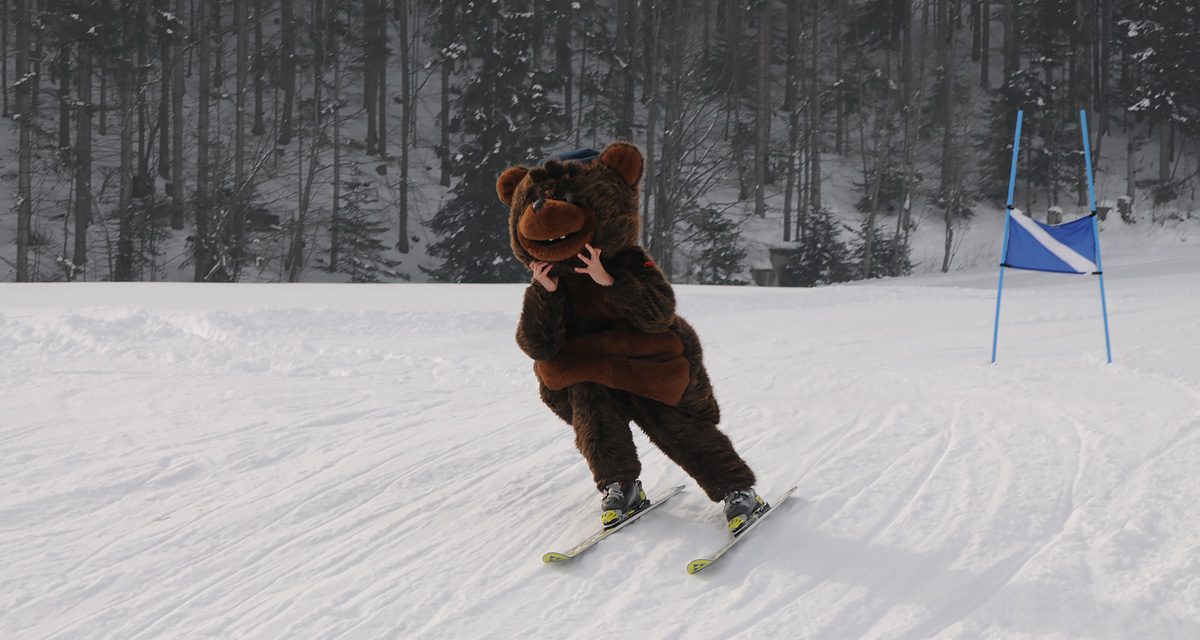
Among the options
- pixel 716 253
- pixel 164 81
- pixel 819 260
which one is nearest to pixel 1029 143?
pixel 819 260

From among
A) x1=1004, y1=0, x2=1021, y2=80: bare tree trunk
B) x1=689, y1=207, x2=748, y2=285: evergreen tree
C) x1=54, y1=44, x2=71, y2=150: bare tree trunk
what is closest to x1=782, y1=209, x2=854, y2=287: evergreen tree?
x1=689, y1=207, x2=748, y2=285: evergreen tree

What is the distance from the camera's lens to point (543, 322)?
13.1 feet

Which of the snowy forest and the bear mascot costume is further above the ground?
the snowy forest

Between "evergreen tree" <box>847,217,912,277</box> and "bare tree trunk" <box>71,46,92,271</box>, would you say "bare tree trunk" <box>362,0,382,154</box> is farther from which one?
"evergreen tree" <box>847,217,912,277</box>

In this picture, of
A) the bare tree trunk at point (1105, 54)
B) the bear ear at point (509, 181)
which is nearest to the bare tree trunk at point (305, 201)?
the bear ear at point (509, 181)

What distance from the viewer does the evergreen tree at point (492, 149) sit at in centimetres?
2648

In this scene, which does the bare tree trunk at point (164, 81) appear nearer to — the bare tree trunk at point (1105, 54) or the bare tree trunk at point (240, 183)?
the bare tree trunk at point (240, 183)

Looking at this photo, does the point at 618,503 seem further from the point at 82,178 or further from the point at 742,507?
the point at 82,178

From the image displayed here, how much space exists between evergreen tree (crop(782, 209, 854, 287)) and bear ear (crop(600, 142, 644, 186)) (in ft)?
75.3

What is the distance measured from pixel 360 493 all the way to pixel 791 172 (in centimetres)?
2682

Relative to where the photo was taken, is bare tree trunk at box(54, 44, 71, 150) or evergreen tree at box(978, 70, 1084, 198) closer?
bare tree trunk at box(54, 44, 71, 150)

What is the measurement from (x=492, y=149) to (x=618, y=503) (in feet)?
77.9

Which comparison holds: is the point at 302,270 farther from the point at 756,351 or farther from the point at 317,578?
the point at 317,578

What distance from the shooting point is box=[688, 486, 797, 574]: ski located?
11.8 ft
